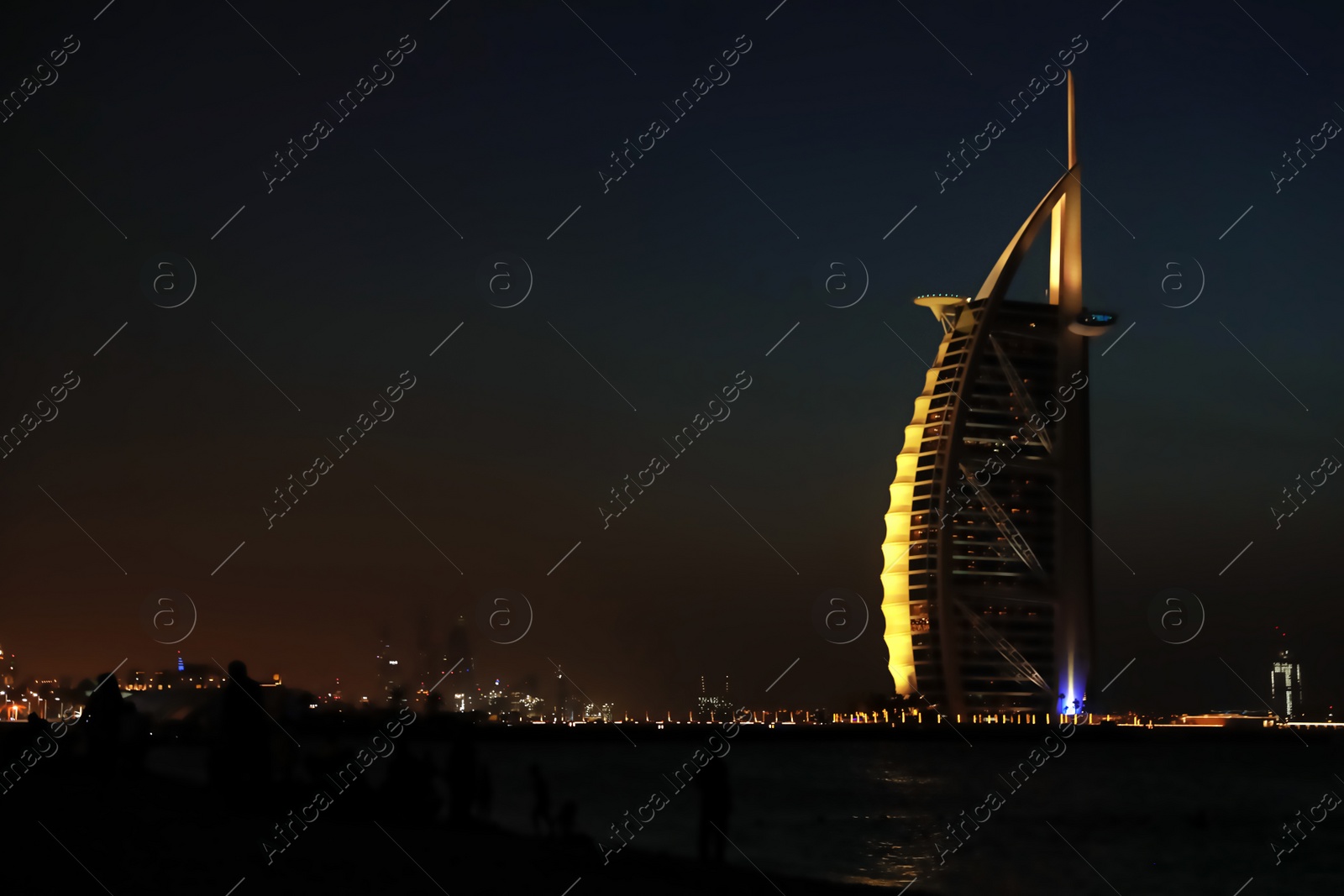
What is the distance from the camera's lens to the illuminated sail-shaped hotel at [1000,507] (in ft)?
393

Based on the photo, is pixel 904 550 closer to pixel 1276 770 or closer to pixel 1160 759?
pixel 1160 759

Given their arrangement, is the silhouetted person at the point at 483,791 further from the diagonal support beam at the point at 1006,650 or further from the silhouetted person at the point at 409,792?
the diagonal support beam at the point at 1006,650

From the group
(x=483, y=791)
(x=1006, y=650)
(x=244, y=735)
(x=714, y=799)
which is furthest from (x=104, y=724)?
(x=1006, y=650)

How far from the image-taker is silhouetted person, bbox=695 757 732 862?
23.8 meters

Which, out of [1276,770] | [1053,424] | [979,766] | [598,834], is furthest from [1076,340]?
[598,834]

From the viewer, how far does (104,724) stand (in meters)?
24.4

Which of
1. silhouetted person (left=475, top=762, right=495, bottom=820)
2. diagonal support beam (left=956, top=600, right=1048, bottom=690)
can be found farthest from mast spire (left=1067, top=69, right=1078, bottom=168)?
silhouetted person (left=475, top=762, right=495, bottom=820)

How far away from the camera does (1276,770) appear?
92812 mm

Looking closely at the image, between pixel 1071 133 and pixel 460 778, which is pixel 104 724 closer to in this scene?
pixel 460 778

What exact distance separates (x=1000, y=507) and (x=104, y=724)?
109 metres

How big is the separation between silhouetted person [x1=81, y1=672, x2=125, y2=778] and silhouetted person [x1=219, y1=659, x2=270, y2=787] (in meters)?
3.31

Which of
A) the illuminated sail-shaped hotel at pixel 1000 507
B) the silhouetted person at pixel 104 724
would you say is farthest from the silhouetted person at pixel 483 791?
the illuminated sail-shaped hotel at pixel 1000 507

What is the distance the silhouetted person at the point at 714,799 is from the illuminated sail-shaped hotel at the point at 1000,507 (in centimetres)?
9521

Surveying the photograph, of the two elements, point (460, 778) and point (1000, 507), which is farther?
point (1000, 507)
